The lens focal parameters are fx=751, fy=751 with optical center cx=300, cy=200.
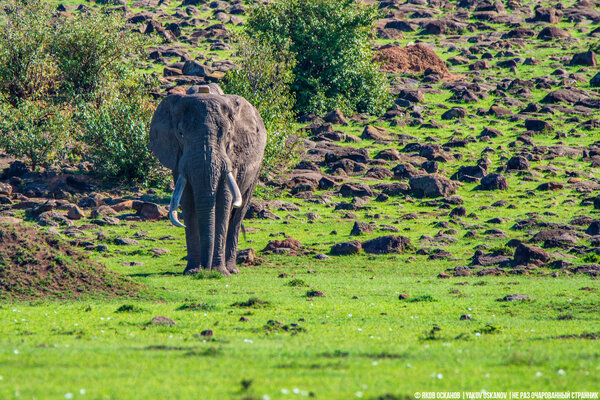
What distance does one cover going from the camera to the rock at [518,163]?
1822 inches

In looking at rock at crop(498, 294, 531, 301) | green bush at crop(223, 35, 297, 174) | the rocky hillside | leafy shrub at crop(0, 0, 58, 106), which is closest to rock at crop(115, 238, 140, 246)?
the rocky hillside

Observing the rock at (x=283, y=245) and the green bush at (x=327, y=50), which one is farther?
the green bush at (x=327, y=50)

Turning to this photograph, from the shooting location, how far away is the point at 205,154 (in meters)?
22.1

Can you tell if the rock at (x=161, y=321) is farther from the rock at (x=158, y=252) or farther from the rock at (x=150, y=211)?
the rock at (x=150, y=211)

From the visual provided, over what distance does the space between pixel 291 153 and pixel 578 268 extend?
19.7 metres

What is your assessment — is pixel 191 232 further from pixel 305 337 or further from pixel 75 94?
pixel 75 94

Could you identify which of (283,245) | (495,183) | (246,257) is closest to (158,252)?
(246,257)

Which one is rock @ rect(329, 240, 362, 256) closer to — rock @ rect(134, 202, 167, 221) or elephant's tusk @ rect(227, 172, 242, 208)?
elephant's tusk @ rect(227, 172, 242, 208)

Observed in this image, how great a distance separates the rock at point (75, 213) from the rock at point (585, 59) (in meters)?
54.4

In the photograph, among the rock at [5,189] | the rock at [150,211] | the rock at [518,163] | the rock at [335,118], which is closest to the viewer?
the rock at [150,211]

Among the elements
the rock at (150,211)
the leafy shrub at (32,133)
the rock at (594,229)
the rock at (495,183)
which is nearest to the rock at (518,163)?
the rock at (495,183)

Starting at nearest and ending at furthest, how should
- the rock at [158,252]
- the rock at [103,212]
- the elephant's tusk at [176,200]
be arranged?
the elephant's tusk at [176,200]
the rock at [158,252]
the rock at [103,212]

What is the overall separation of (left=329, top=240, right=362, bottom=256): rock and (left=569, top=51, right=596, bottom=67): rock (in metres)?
50.9

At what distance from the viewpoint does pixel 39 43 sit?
152 feet
